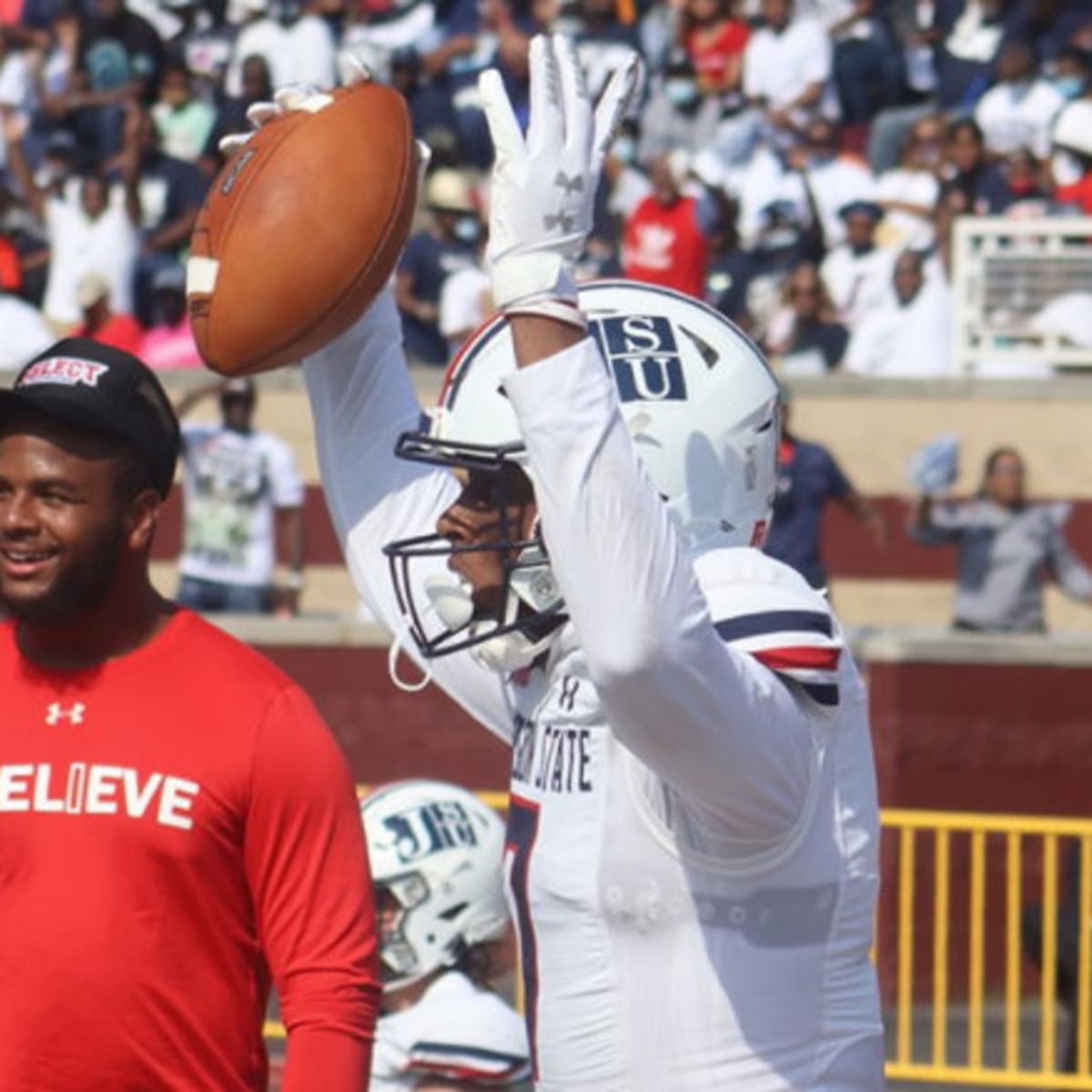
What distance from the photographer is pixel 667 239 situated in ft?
48.7

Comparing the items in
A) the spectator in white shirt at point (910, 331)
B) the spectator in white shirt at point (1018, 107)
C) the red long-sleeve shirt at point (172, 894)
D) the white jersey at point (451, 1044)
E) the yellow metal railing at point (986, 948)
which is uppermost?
the spectator in white shirt at point (1018, 107)

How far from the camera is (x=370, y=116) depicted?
4488 millimetres

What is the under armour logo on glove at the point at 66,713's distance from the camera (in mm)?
3939

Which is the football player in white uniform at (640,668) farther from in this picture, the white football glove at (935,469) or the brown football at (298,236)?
the white football glove at (935,469)

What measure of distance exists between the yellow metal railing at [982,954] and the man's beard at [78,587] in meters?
5.22

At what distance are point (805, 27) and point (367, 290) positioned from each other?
1298 centimetres

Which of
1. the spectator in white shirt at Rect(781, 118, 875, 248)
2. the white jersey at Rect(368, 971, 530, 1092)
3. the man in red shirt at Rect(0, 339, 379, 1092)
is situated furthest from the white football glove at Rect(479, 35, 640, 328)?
the spectator in white shirt at Rect(781, 118, 875, 248)

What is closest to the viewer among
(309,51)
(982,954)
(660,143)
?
(982,954)

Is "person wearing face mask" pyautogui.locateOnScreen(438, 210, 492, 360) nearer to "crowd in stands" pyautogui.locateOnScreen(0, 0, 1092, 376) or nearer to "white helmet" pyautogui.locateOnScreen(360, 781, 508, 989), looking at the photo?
"crowd in stands" pyautogui.locateOnScreen(0, 0, 1092, 376)

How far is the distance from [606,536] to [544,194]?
40 centimetres

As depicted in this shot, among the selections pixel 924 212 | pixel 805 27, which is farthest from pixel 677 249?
pixel 805 27

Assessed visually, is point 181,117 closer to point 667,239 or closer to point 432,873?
point 667,239

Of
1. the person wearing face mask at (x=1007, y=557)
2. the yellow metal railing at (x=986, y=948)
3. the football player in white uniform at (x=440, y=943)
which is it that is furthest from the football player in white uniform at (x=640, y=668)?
the person wearing face mask at (x=1007, y=557)

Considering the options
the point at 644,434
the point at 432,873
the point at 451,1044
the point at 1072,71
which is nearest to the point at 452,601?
the point at 644,434
